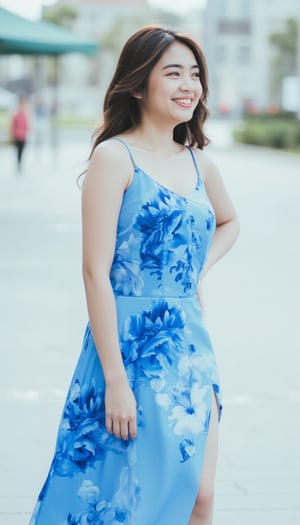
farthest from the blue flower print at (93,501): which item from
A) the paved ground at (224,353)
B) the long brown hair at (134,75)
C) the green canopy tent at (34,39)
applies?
the green canopy tent at (34,39)

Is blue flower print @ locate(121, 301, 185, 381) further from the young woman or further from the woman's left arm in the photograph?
the woman's left arm

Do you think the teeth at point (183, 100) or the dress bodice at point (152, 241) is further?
the teeth at point (183, 100)

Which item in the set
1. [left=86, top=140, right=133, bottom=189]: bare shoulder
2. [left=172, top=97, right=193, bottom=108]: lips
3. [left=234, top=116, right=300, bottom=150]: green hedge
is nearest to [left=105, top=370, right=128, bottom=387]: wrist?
[left=86, top=140, right=133, bottom=189]: bare shoulder

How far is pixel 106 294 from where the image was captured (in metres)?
2.94

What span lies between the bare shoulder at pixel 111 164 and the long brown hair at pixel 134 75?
0.45 feet

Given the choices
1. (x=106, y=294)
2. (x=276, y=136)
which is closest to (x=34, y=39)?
(x=106, y=294)

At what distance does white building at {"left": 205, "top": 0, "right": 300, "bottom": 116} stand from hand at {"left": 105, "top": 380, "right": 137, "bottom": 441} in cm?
10635

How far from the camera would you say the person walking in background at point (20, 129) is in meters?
27.2

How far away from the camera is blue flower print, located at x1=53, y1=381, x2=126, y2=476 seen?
9.80 ft

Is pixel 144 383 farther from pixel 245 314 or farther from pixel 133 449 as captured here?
pixel 245 314

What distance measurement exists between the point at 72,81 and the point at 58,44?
119 metres

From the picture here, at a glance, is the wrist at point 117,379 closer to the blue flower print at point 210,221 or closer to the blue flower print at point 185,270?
the blue flower print at point 185,270

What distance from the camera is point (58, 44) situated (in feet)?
67.6

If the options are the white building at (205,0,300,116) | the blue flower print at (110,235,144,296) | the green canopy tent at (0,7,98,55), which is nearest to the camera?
the blue flower print at (110,235,144,296)
